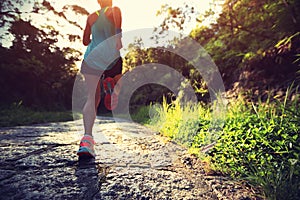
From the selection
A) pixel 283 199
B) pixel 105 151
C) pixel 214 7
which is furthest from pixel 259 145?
pixel 214 7

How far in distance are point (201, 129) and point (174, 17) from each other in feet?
13.6

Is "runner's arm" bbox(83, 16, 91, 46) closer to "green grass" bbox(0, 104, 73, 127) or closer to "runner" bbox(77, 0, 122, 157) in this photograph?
"runner" bbox(77, 0, 122, 157)

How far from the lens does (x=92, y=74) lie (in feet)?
7.11

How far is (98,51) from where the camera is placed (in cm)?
211

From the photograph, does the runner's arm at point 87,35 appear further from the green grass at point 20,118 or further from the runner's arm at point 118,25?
the green grass at point 20,118

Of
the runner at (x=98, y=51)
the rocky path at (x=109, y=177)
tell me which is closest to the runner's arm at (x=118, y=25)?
the runner at (x=98, y=51)

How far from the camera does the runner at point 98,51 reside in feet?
6.91

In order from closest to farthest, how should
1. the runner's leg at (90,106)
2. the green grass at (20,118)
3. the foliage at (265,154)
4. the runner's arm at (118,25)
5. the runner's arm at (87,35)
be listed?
Result: the foliage at (265,154)
the runner's leg at (90,106)
the runner's arm at (118,25)
the runner's arm at (87,35)
the green grass at (20,118)

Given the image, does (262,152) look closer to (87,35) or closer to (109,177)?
(109,177)

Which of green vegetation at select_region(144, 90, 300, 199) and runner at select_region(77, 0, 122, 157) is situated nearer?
green vegetation at select_region(144, 90, 300, 199)

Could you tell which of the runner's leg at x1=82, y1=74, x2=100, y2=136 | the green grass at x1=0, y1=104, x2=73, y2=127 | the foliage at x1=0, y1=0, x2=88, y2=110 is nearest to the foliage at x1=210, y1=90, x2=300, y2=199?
the runner's leg at x1=82, y1=74, x2=100, y2=136

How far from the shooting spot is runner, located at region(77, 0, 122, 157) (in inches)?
83.0

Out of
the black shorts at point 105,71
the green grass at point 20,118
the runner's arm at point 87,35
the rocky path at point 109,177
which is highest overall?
the runner's arm at point 87,35

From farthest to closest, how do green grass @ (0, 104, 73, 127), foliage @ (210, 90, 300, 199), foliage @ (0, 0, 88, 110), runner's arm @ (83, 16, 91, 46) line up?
foliage @ (0, 0, 88, 110)
green grass @ (0, 104, 73, 127)
runner's arm @ (83, 16, 91, 46)
foliage @ (210, 90, 300, 199)
